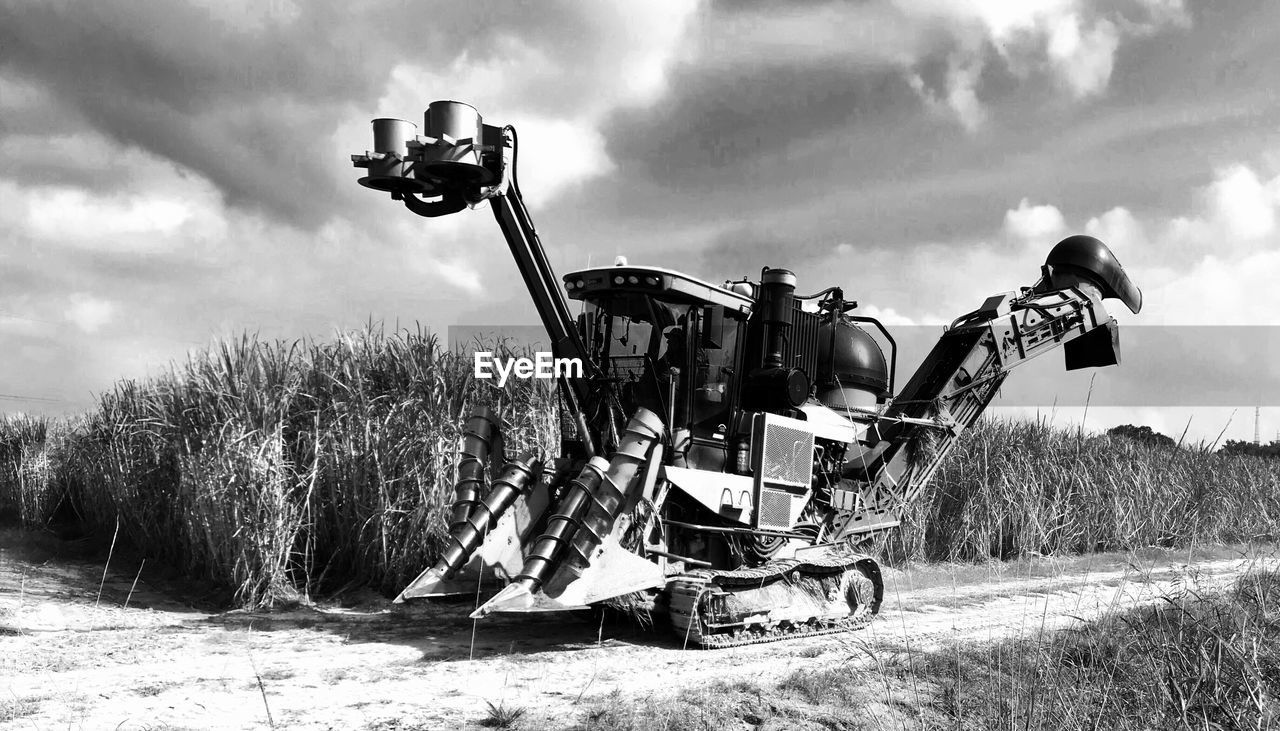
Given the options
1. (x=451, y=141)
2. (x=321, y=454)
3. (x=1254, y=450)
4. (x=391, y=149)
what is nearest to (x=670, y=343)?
(x=451, y=141)

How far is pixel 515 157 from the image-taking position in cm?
797

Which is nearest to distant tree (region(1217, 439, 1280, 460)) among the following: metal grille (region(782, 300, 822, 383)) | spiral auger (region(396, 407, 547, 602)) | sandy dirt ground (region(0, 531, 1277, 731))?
sandy dirt ground (region(0, 531, 1277, 731))

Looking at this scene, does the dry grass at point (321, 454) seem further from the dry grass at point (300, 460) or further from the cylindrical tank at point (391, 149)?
the cylindrical tank at point (391, 149)

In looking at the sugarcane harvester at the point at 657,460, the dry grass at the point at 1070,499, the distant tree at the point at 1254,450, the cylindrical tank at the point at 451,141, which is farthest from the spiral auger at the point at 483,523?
the distant tree at the point at 1254,450

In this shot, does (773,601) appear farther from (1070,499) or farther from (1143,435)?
(1143,435)

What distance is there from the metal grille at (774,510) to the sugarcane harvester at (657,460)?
2 centimetres

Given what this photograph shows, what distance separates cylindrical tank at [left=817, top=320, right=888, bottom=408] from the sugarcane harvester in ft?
1.64

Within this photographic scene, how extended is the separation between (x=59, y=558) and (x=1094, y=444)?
17291 millimetres

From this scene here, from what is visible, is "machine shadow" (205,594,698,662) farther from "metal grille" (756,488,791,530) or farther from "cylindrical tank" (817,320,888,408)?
"cylindrical tank" (817,320,888,408)

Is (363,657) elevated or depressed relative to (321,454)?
depressed

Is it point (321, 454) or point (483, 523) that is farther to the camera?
point (321, 454)

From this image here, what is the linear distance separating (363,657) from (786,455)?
4072 mm

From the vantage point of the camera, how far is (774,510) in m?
8.57

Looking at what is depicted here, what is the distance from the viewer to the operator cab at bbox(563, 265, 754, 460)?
819 cm
